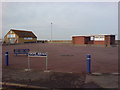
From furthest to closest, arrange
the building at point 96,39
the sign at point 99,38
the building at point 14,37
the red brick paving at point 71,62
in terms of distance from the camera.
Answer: the building at point 14,37 < the sign at point 99,38 < the building at point 96,39 < the red brick paving at point 71,62

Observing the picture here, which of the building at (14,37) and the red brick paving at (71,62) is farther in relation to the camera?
the building at (14,37)

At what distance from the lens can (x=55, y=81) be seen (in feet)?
19.4

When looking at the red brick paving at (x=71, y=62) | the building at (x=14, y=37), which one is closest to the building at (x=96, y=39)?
the red brick paving at (x=71, y=62)

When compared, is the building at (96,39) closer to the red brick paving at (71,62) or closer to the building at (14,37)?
the red brick paving at (71,62)

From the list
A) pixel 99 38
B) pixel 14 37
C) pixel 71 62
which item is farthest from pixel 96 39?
pixel 14 37

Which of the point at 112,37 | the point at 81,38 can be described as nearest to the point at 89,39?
the point at 81,38

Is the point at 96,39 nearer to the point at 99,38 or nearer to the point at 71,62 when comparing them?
the point at 99,38

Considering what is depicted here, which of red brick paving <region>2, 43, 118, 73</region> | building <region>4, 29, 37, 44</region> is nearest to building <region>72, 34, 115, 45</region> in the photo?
red brick paving <region>2, 43, 118, 73</region>

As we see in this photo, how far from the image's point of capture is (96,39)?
37969mm

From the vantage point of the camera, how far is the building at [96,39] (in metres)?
35.6

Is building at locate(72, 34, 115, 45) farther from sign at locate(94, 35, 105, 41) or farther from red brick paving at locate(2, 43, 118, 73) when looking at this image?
red brick paving at locate(2, 43, 118, 73)

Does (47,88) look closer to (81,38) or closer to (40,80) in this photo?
(40,80)

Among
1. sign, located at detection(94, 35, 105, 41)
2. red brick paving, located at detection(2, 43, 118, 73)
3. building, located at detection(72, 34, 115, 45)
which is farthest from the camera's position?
sign, located at detection(94, 35, 105, 41)

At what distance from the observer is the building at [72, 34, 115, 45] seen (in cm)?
3556
